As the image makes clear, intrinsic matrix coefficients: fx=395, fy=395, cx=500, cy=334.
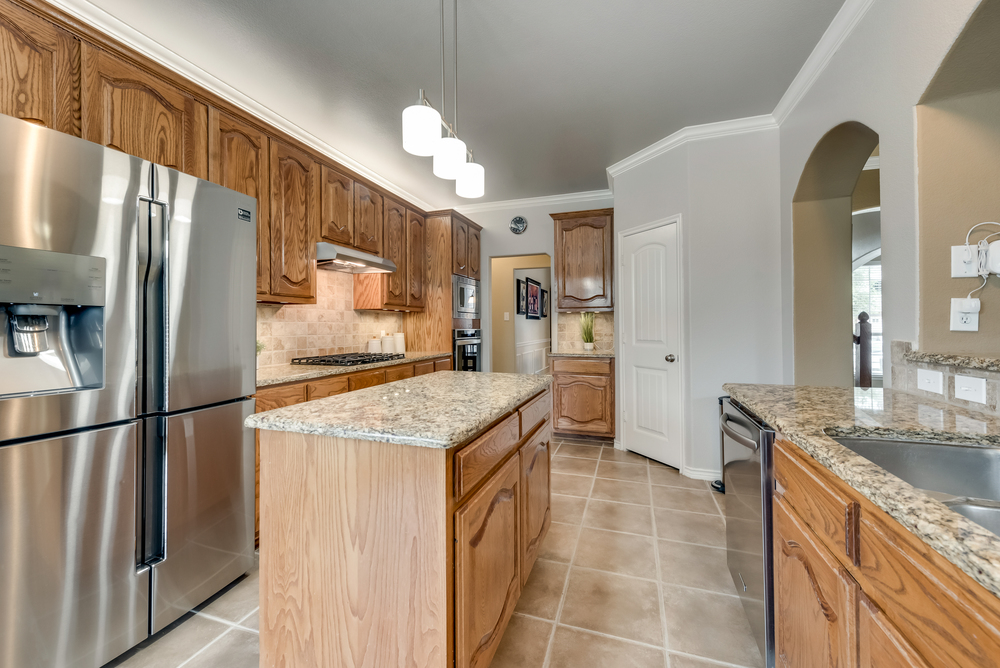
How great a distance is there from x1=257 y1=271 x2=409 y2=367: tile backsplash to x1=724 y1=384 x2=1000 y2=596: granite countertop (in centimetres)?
288

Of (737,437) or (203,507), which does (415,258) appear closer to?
(203,507)

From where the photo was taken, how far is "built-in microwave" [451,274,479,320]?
426 centimetres

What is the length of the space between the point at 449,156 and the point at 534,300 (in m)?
5.58

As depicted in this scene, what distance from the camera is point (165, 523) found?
1493mm

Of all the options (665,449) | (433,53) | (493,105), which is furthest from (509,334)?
(433,53)

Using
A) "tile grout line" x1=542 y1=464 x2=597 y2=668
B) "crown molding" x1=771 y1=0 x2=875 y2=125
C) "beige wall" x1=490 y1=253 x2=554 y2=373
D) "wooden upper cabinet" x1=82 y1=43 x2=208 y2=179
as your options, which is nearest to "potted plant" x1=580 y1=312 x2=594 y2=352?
"beige wall" x1=490 y1=253 x2=554 y2=373

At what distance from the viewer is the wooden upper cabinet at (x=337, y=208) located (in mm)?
2932

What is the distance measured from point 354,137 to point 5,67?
→ 1897mm

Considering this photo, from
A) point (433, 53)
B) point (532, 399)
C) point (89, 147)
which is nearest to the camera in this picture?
point (89, 147)

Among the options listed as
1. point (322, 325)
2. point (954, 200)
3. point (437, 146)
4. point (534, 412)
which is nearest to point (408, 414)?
point (534, 412)

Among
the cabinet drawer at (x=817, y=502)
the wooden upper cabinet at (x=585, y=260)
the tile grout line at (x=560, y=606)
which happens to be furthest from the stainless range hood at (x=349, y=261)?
the cabinet drawer at (x=817, y=502)

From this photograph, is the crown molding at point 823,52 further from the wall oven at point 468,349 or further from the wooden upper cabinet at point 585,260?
the wall oven at point 468,349

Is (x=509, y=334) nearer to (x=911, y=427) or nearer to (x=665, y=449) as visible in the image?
(x=665, y=449)

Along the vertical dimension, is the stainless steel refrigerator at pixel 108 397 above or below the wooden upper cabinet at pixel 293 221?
below
